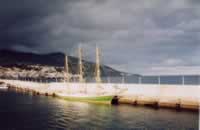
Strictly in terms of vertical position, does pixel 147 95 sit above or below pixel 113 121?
above

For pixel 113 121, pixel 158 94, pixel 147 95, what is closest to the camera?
pixel 113 121

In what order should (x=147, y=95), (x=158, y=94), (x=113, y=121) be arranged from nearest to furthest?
(x=113, y=121)
(x=158, y=94)
(x=147, y=95)

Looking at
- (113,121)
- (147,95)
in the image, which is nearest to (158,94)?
(147,95)

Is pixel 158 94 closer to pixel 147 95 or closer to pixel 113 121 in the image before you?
pixel 147 95

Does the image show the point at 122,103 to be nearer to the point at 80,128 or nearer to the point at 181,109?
the point at 181,109

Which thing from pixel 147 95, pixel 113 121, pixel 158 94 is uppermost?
pixel 158 94

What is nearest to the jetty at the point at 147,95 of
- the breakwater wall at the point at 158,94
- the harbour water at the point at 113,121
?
the breakwater wall at the point at 158,94

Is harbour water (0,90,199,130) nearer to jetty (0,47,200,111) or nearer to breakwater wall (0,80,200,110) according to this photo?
breakwater wall (0,80,200,110)

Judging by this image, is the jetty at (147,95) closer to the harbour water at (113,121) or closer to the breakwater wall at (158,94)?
the breakwater wall at (158,94)

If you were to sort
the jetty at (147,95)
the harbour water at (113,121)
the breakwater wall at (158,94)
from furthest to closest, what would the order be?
1. the jetty at (147,95)
2. the breakwater wall at (158,94)
3. the harbour water at (113,121)

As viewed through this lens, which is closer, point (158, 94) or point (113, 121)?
point (113, 121)

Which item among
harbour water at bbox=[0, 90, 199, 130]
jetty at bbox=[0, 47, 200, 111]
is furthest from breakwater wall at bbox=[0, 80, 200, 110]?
harbour water at bbox=[0, 90, 199, 130]

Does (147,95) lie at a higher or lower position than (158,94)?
lower

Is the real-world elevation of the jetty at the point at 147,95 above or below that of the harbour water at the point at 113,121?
above
